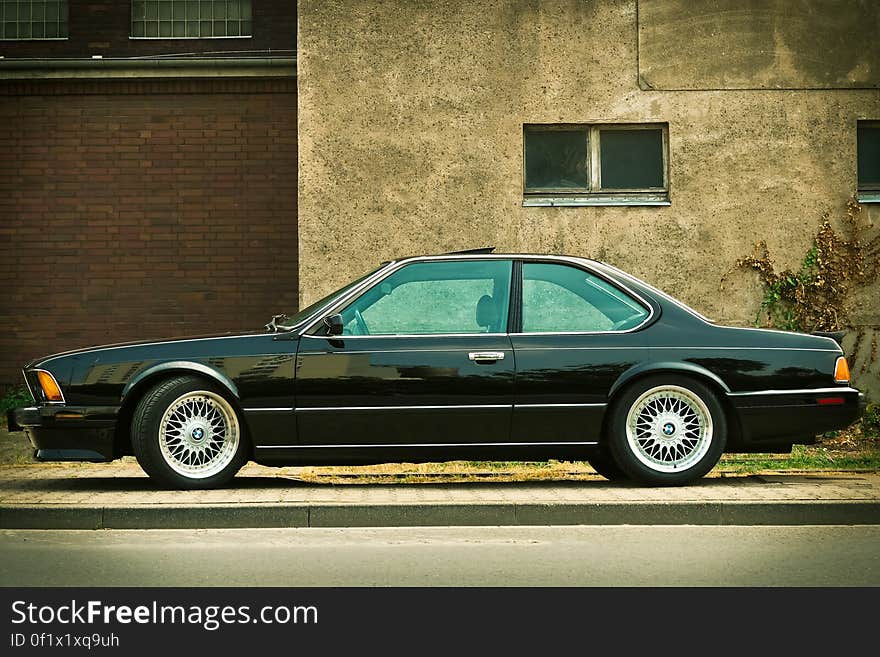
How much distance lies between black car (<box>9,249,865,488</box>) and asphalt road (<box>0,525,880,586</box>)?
0.95 m

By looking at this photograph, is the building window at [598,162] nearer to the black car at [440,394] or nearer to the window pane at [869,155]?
the window pane at [869,155]

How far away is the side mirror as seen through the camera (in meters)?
8.23

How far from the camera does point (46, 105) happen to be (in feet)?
47.2

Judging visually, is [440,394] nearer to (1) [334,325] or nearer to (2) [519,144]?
(1) [334,325]

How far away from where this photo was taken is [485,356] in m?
8.27

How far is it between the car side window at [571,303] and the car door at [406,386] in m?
0.28

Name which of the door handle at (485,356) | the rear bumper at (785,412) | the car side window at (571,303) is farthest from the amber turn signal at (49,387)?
the rear bumper at (785,412)

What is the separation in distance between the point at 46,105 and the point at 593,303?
27.3ft

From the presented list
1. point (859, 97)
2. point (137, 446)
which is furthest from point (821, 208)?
point (137, 446)

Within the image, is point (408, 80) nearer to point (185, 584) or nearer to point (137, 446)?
point (137, 446)

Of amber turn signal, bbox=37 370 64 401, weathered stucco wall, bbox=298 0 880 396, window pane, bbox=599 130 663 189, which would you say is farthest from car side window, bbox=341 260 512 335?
window pane, bbox=599 130 663 189

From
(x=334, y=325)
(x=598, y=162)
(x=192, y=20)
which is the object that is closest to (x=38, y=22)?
(x=192, y=20)

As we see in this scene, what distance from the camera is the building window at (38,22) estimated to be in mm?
15141

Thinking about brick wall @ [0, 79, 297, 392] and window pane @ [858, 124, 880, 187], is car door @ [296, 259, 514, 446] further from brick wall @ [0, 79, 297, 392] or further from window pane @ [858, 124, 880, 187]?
window pane @ [858, 124, 880, 187]
